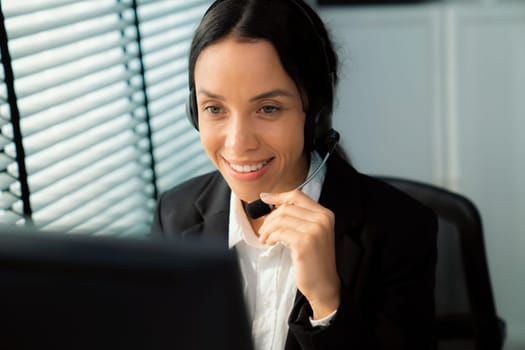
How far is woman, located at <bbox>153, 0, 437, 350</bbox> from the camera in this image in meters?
1.12

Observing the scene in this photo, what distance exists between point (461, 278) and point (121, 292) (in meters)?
1.18

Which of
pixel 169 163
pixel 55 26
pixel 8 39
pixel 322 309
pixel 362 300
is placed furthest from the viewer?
pixel 169 163

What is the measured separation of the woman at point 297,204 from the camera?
3.67ft

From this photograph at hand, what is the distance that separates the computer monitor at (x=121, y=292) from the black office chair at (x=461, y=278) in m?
1.10

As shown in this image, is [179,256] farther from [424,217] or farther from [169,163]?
[169,163]

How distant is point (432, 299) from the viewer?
51.3 inches

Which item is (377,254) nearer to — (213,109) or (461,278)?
(461,278)

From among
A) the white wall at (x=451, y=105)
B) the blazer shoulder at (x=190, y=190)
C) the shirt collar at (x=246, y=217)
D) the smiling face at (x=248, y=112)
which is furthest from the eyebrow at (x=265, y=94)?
the white wall at (x=451, y=105)

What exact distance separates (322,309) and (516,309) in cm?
183

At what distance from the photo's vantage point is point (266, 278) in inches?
51.7

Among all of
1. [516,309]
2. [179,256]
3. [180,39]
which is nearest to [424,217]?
[179,256]

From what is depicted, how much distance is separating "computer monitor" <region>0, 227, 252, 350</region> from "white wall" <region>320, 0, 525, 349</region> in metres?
2.21

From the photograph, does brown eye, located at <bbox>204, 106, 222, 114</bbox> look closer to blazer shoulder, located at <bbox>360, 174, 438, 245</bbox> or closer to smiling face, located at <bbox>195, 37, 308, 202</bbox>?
smiling face, located at <bbox>195, 37, 308, 202</bbox>

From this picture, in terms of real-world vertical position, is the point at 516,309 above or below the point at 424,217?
below
